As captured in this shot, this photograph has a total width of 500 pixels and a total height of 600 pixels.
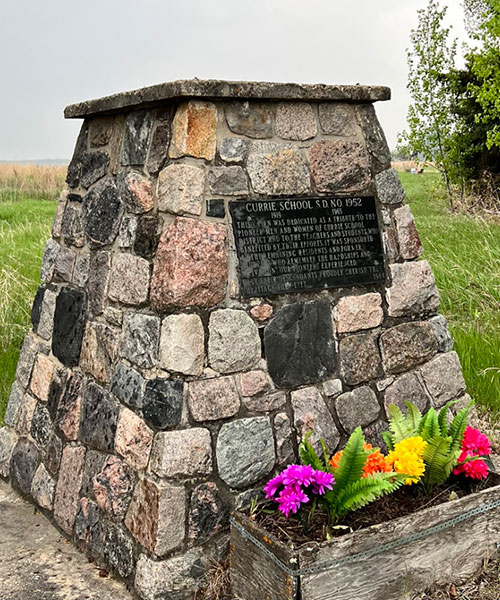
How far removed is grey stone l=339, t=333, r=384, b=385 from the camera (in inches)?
140

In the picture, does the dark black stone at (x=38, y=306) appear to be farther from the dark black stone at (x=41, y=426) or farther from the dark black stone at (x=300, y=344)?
the dark black stone at (x=300, y=344)

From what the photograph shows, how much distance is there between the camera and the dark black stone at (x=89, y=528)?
3544mm

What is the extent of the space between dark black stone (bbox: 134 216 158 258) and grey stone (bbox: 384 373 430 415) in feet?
4.58

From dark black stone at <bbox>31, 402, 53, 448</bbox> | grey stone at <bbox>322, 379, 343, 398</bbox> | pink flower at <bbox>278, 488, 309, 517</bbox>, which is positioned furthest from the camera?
dark black stone at <bbox>31, 402, 53, 448</bbox>

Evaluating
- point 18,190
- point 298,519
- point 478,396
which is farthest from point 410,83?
point 298,519

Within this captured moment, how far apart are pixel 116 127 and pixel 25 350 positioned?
156 centimetres

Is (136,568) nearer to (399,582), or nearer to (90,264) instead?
(399,582)

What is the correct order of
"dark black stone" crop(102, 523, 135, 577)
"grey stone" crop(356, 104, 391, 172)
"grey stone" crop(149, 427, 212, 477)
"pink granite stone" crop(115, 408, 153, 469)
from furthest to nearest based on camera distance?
"grey stone" crop(356, 104, 391, 172), "dark black stone" crop(102, 523, 135, 577), "pink granite stone" crop(115, 408, 153, 469), "grey stone" crop(149, 427, 212, 477)

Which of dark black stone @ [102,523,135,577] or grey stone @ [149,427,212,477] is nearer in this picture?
grey stone @ [149,427,212,477]

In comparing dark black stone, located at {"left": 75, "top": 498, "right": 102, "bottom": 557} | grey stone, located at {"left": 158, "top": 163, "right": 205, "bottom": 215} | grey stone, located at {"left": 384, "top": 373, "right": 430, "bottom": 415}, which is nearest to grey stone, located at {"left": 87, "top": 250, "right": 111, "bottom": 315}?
grey stone, located at {"left": 158, "top": 163, "right": 205, "bottom": 215}

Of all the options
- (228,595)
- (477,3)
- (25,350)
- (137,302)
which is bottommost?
(228,595)

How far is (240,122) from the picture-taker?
325cm

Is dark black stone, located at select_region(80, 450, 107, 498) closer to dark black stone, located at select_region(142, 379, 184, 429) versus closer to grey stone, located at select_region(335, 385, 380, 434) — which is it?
dark black stone, located at select_region(142, 379, 184, 429)

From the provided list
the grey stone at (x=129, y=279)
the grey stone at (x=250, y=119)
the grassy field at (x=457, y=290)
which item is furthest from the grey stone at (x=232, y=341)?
the grassy field at (x=457, y=290)
